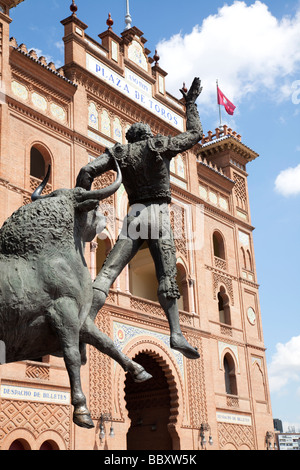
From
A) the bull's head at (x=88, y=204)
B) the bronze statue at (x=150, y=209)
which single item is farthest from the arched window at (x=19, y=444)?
the bull's head at (x=88, y=204)

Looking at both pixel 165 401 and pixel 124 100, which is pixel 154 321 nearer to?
pixel 165 401

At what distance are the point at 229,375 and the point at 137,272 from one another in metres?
4.71

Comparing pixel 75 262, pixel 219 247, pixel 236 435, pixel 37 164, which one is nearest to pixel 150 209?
pixel 75 262

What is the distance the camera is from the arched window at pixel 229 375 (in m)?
21.1

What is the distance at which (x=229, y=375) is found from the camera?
70.0 feet

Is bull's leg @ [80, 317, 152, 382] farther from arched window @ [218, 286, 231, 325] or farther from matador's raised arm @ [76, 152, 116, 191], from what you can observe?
arched window @ [218, 286, 231, 325]

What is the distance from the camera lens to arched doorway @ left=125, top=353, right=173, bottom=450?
18.6 meters

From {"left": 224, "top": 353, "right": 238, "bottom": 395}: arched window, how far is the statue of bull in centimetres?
1770

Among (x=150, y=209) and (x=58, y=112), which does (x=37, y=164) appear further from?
(x=150, y=209)

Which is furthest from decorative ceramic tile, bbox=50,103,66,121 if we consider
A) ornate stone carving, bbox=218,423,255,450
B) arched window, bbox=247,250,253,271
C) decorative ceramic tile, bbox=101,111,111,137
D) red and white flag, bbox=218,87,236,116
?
ornate stone carving, bbox=218,423,255,450

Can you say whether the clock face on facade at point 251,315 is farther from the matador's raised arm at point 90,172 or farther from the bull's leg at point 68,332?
the bull's leg at point 68,332

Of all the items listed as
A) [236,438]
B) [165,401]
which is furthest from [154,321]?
[236,438]
